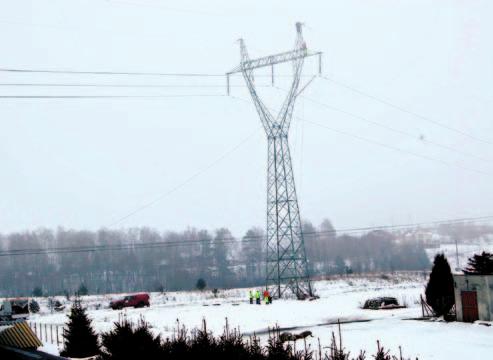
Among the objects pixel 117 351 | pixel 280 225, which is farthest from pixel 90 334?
pixel 280 225

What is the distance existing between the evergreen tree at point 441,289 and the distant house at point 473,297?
86.7 inches

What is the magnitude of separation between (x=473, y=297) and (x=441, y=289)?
4060 mm

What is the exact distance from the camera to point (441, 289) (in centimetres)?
3525

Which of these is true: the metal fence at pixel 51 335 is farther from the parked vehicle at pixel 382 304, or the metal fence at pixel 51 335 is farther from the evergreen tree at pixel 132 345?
the parked vehicle at pixel 382 304

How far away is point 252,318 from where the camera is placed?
3834cm

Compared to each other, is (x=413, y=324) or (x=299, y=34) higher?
(x=299, y=34)

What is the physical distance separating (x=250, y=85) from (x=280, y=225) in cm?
1302

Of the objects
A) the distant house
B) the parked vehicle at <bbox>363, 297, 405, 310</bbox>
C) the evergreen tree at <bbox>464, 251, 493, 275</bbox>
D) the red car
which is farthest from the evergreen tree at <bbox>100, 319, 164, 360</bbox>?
the red car

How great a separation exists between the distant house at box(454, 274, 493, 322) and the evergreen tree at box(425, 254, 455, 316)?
7.22ft

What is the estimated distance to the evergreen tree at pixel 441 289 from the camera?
34.4 meters

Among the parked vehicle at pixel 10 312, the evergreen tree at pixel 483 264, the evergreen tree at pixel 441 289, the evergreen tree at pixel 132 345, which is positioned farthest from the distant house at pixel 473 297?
the parked vehicle at pixel 10 312

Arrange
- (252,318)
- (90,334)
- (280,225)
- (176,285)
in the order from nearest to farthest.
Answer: (90,334), (252,318), (280,225), (176,285)

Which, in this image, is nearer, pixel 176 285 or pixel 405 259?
pixel 176 285

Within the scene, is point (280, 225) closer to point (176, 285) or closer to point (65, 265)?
point (176, 285)
